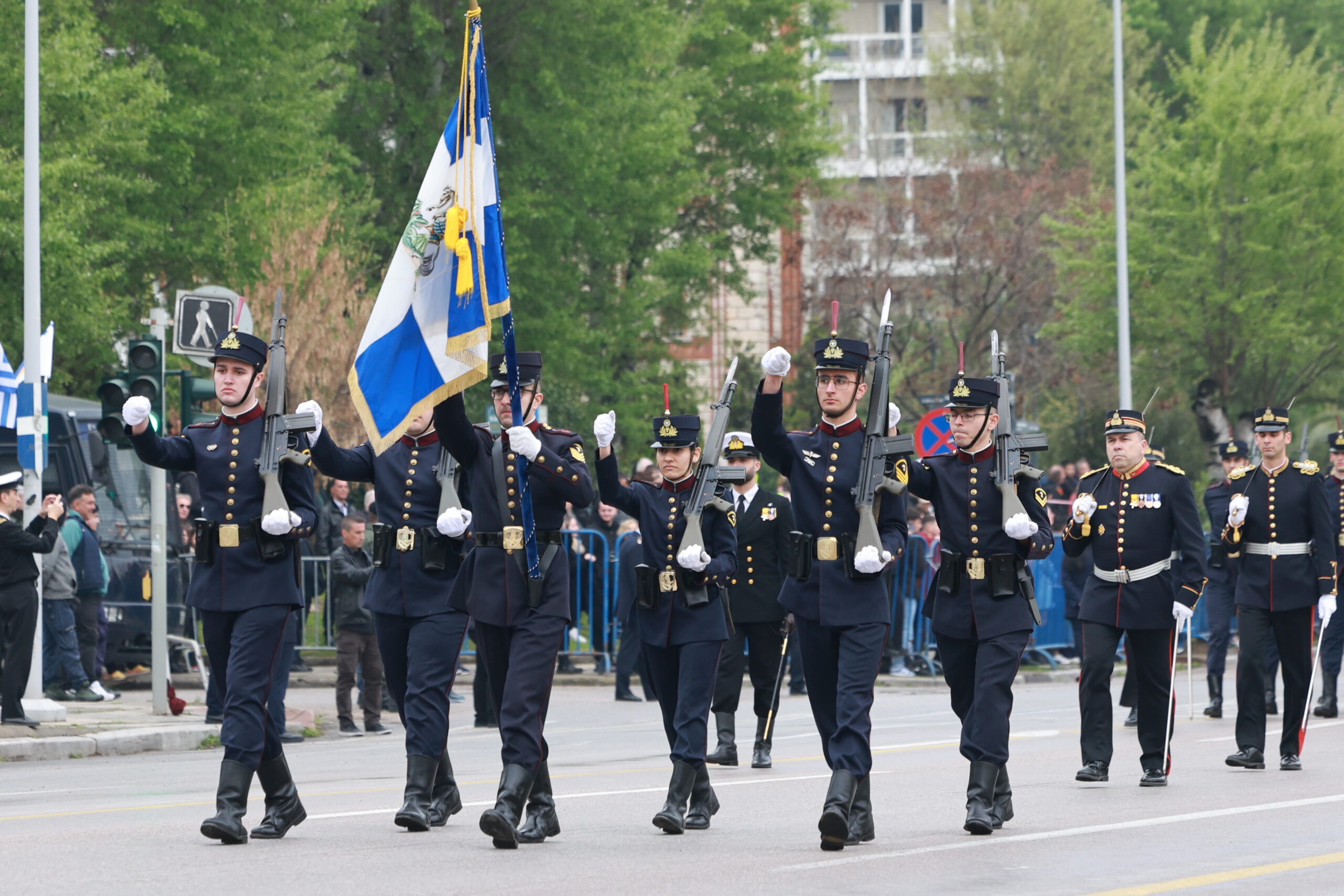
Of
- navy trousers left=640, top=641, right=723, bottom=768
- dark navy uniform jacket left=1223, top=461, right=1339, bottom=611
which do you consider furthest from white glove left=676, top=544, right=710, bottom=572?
dark navy uniform jacket left=1223, top=461, right=1339, bottom=611

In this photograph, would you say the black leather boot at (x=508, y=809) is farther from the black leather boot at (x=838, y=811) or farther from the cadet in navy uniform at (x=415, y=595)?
the black leather boot at (x=838, y=811)

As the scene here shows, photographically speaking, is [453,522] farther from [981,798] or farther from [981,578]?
[981,798]

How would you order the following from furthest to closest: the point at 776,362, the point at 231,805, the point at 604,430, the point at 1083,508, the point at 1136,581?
the point at 1136,581 → the point at 1083,508 → the point at 604,430 → the point at 231,805 → the point at 776,362

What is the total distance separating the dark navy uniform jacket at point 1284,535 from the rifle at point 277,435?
23.6 ft

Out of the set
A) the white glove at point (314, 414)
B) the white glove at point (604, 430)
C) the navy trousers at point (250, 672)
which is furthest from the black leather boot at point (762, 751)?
the white glove at point (314, 414)

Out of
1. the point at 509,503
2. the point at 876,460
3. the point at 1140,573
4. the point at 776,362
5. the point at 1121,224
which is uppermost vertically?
the point at 1121,224

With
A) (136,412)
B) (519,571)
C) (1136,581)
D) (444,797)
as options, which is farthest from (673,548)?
(1136,581)

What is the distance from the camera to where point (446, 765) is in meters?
10.8

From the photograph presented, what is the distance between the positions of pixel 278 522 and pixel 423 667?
1049mm

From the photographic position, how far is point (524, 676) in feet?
32.4

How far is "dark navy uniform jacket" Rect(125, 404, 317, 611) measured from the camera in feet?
32.8

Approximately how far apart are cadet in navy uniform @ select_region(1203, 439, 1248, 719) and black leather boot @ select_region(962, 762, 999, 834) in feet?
29.1

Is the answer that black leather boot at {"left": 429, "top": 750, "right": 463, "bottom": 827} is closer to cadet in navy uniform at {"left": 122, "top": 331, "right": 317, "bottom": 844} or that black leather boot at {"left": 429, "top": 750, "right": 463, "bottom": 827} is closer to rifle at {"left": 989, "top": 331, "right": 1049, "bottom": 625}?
cadet in navy uniform at {"left": 122, "top": 331, "right": 317, "bottom": 844}

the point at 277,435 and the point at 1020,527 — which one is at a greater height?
the point at 277,435
